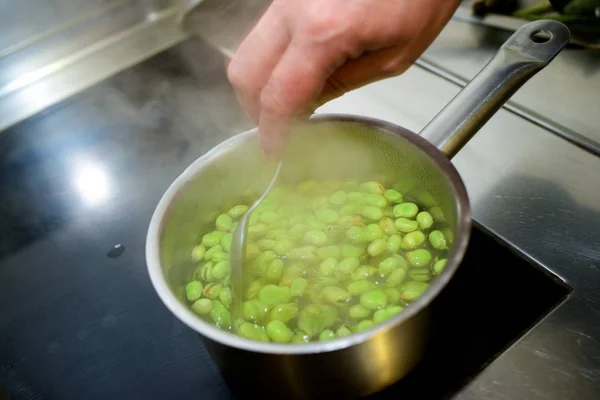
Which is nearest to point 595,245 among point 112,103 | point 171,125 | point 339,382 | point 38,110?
point 339,382

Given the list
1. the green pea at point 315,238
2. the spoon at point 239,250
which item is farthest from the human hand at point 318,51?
the green pea at point 315,238

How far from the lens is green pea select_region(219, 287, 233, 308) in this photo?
84cm

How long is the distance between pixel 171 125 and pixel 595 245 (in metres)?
0.97

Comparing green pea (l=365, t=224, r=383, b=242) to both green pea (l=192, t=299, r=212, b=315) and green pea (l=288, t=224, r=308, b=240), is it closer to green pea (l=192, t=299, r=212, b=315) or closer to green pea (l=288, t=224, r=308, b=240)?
green pea (l=288, t=224, r=308, b=240)

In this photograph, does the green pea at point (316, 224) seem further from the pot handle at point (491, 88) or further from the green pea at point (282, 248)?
the pot handle at point (491, 88)

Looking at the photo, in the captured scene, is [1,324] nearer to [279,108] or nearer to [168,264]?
[168,264]

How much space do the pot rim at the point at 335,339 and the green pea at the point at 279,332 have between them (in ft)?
0.55

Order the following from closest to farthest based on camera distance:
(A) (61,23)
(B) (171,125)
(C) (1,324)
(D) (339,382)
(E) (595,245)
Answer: (D) (339,382), (E) (595,245), (C) (1,324), (B) (171,125), (A) (61,23)

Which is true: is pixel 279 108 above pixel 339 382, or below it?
above

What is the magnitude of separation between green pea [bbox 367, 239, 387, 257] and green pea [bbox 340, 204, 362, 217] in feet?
0.24

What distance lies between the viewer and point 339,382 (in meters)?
0.69

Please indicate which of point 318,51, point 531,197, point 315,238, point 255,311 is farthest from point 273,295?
point 531,197

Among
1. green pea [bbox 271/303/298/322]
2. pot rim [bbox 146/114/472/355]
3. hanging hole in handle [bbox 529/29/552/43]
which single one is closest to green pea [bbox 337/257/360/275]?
green pea [bbox 271/303/298/322]

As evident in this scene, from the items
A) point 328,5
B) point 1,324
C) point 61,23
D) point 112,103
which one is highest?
point 328,5
